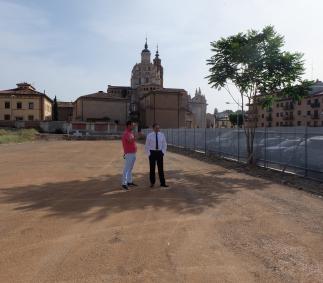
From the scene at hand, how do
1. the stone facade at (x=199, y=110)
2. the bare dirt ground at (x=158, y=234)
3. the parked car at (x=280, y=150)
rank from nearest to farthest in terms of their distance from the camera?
the bare dirt ground at (x=158, y=234) → the parked car at (x=280, y=150) → the stone facade at (x=199, y=110)

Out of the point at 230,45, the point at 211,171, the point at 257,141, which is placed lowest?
the point at 211,171

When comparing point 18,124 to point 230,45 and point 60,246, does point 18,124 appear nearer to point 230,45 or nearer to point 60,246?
point 230,45

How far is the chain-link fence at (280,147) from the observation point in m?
13.3

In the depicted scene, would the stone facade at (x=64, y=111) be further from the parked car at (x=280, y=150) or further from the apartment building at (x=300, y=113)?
the parked car at (x=280, y=150)

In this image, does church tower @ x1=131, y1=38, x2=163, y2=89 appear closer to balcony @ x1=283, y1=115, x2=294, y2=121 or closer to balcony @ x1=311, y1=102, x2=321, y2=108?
balcony @ x1=283, y1=115, x2=294, y2=121

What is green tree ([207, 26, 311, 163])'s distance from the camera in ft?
56.6

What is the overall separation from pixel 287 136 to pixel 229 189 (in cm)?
470

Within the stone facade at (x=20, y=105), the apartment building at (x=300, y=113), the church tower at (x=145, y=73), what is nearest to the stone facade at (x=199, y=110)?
the church tower at (x=145, y=73)

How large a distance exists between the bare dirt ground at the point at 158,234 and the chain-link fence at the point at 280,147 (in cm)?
276

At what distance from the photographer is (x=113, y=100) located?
83312mm

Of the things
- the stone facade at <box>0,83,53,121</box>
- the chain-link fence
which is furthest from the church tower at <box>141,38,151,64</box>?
the chain-link fence

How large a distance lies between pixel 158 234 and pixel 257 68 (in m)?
13.0

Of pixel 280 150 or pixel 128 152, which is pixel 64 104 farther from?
pixel 128 152

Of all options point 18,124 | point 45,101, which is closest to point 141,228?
point 18,124
